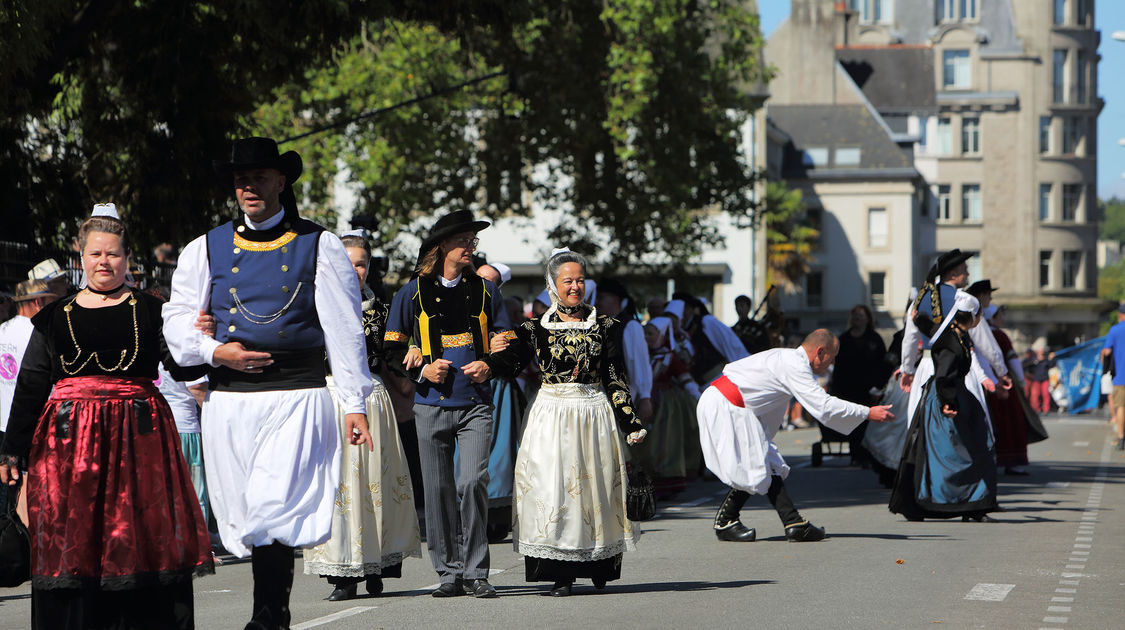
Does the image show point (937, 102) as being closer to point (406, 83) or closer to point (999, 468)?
point (406, 83)

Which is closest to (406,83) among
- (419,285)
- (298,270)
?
(419,285)

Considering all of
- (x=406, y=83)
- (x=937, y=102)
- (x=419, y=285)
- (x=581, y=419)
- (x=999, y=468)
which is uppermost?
(x=937, y=102)

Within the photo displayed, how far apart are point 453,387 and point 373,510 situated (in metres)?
0.76

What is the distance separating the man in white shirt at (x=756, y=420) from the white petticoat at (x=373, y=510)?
9.98 ft

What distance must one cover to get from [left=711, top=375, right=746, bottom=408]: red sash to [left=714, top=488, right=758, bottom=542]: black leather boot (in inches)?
25.2

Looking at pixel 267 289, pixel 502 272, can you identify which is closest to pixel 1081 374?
pixel 502 272

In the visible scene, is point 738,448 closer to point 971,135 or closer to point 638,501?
point 638,501

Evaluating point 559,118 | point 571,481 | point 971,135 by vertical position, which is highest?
point 971,135

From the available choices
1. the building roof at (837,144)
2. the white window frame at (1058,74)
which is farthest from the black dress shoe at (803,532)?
the white window frame at (1058,74)

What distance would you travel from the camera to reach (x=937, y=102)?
89812mm

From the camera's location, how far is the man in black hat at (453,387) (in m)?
8.87

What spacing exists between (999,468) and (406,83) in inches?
778

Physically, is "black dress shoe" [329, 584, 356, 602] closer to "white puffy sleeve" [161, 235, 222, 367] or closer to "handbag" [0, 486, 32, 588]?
"handbag" [0, 486, 32, 588]

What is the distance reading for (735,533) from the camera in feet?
39.1
